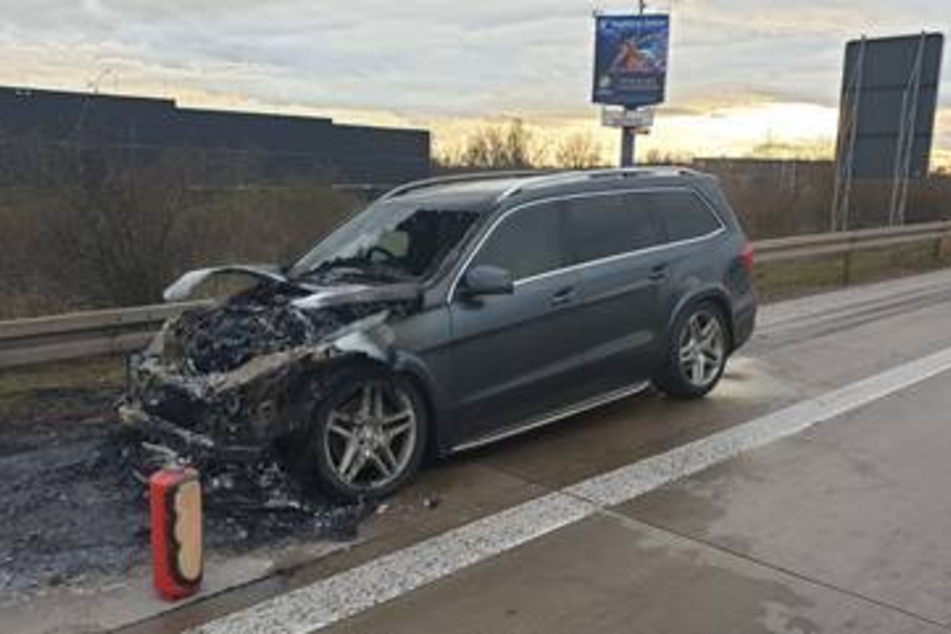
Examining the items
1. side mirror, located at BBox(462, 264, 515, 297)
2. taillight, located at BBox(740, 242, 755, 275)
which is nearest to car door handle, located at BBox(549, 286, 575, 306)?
side mirror, located at BBox(462, 264, 515, 297)

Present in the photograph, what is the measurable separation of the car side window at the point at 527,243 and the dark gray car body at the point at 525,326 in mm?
30

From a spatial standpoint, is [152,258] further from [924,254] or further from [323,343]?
[924,254]

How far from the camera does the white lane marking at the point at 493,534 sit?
13.6 feet

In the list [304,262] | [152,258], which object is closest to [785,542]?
[304,262]

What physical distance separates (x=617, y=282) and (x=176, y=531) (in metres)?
3.66

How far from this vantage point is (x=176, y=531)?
4246mm

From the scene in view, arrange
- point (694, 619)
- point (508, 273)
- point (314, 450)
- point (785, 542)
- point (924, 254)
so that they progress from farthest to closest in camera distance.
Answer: point (924, 254) → point (508, 273) → point (314, 450) → point (785, 542) → point (694, 619)

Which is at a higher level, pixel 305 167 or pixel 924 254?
pixel 305 167

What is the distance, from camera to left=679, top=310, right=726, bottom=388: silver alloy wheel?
7566mm

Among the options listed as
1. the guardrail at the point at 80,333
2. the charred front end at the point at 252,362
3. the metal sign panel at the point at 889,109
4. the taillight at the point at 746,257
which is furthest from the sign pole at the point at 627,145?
the charred front end at the point at 252,362

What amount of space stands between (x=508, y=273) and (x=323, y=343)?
138 centimetres

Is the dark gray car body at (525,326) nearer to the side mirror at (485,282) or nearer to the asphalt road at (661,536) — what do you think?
the side mirror at (485,282)

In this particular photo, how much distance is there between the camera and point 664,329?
23.8 feet

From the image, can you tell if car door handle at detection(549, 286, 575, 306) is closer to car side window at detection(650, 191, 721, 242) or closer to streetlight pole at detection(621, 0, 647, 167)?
car side window at detection(650, 191, 721, 242)
